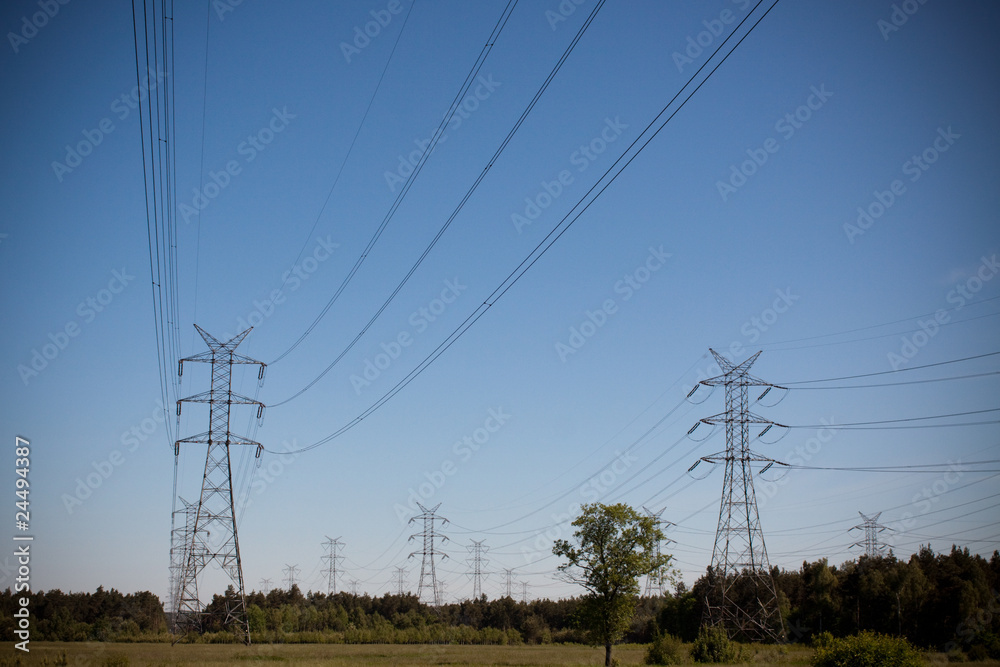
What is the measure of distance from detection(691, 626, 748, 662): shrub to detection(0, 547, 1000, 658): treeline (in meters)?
8.56

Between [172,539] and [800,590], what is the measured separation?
74448mm

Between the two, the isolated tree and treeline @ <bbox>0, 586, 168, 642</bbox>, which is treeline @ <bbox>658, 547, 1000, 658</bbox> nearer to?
the isolated tree

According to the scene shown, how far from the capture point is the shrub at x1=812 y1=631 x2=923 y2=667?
28.5 metres

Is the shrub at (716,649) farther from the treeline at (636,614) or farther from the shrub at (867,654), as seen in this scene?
the shrub at (867,654)

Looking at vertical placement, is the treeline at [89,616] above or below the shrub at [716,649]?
below

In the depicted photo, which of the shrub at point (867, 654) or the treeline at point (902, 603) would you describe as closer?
the shrub at point (867, 654)

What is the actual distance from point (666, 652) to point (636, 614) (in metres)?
49.1

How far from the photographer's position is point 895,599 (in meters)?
60.6

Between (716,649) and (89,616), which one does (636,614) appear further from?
(89,616)

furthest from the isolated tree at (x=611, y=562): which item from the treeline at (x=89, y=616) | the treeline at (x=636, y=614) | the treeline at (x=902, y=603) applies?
the treeline at (x=89, y=616)

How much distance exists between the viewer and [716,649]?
44.0 m

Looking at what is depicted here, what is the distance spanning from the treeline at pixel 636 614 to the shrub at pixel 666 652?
18.9 ft

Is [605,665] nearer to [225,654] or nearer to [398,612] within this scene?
[225,654]

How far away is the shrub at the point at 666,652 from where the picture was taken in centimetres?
4394
